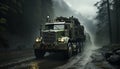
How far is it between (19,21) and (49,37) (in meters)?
28.8

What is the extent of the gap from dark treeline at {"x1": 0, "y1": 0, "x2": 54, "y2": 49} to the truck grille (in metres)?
14.7

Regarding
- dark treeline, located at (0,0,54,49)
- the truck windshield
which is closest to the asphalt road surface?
the truck windshield

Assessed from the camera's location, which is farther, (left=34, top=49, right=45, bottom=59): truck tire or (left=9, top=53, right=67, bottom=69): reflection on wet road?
(left=34, top=49, right=45, bottom=59): truck tire

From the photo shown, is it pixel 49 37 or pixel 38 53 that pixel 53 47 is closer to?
pixel 49 37

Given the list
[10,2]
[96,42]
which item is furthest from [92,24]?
[10,2]

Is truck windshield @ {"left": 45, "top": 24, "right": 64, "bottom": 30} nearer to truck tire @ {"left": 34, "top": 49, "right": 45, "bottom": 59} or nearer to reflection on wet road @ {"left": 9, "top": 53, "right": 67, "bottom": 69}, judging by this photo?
truck tire @ {"left": 34, "top": 49, "right": 45, "bottom": 59}

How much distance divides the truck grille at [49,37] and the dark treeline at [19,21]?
48.1 ft

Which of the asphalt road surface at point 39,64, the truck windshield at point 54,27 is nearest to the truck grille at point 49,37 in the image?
the truck windshield at point 54,27

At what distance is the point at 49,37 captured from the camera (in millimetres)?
21750

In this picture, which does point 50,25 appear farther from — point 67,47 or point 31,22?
point 31,22

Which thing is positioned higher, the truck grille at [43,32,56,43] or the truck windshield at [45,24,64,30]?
the truck windshield at [45,24,64,30]

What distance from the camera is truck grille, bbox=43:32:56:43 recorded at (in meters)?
21.6

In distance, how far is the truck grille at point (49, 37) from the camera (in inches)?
851

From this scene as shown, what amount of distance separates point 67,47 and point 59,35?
1292 millimetres
